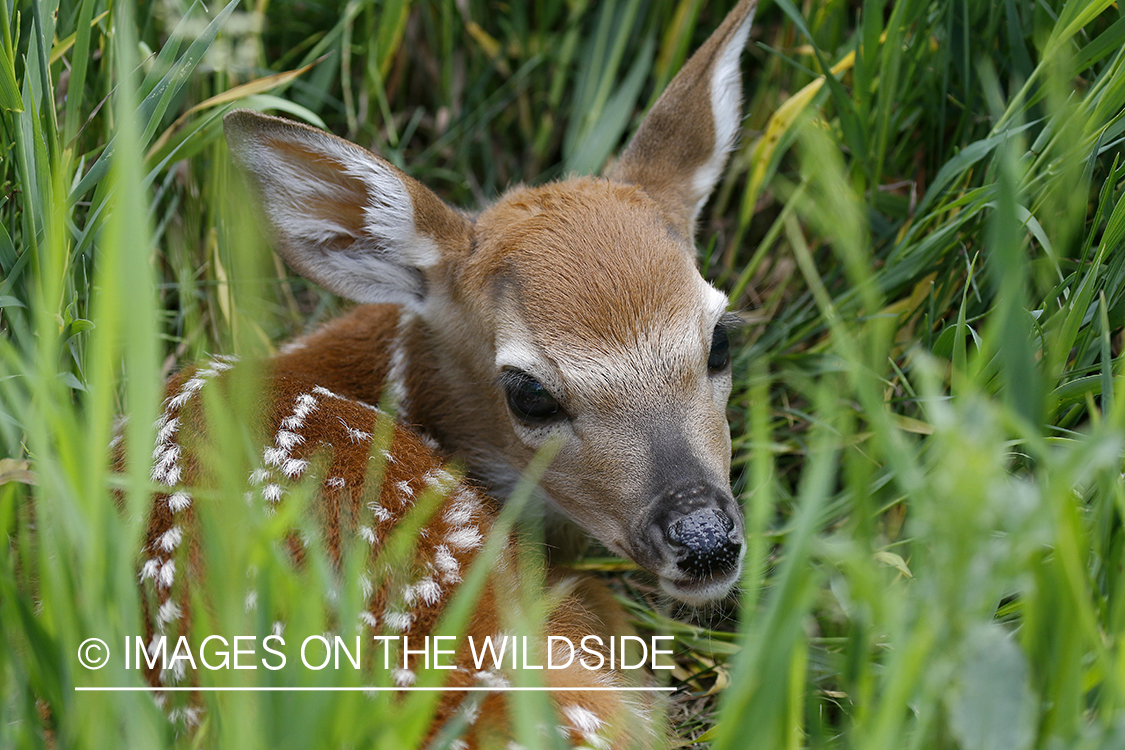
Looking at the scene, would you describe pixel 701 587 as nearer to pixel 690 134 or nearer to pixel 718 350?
pixel 718 350

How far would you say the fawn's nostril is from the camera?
228cm

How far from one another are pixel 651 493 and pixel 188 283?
1.55 metres

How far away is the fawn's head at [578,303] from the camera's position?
8.09 feet

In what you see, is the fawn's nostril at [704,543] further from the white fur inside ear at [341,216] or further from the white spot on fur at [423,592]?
the white fur inside ear at [341,216]

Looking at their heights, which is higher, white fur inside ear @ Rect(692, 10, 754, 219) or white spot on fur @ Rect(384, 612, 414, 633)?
white fur inside ear @ Rect(692, 10, 754, 219)

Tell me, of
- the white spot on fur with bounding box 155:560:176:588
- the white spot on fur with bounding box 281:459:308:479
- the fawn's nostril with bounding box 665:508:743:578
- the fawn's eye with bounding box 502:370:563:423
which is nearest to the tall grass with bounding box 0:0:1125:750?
the fawn's nostril with bounding box 665:508:743:578

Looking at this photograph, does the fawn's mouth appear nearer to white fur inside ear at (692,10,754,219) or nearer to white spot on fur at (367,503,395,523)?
white spot on fur at (367,503,395,523)

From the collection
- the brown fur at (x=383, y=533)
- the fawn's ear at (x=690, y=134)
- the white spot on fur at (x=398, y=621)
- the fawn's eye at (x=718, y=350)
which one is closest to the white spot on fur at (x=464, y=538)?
the brown fur at (x=383, y=533)

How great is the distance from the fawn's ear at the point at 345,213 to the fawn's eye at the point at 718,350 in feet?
2.69

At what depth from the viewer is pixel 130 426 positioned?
1536 mm

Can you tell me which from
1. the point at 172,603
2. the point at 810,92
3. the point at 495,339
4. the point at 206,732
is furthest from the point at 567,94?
the point at 206,732

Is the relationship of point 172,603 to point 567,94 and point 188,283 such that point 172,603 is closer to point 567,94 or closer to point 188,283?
point 188,283

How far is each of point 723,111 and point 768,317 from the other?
2.57 feet

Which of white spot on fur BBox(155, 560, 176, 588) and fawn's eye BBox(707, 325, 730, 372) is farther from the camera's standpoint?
fawn's eye BBox(707, 325, 730, 372)
